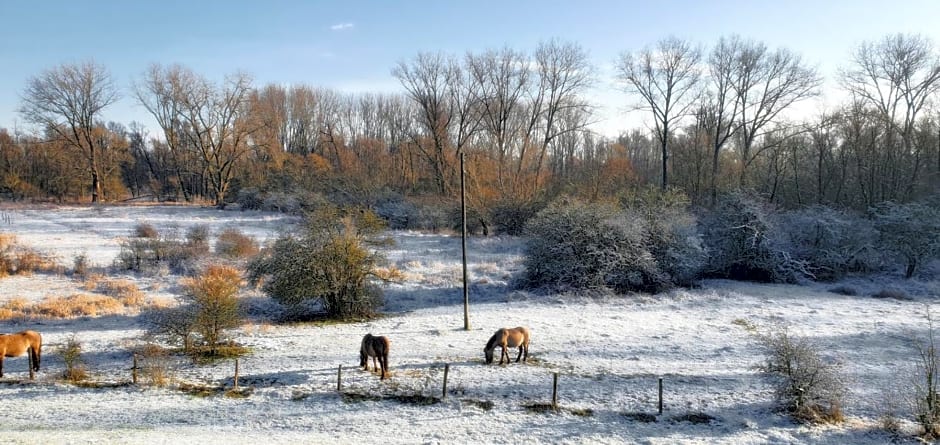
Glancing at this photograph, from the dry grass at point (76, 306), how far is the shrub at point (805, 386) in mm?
21393

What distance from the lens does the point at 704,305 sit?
2256 cm

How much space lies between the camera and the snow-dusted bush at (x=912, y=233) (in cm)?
2694

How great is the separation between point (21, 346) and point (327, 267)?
356 inches

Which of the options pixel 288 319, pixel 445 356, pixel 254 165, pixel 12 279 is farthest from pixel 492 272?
pixel 254 165

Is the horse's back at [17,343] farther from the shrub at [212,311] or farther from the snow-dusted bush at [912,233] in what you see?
the snow-dusted bush at [912,233]

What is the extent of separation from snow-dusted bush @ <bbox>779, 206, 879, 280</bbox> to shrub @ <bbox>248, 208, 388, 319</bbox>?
23.2 metres

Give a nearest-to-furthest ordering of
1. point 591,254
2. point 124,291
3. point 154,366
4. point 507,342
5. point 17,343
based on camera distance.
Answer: point 154,366 < point 17,343 < point 507,342 < point 124,291 < point 591,254

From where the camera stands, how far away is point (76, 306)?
19109 mm

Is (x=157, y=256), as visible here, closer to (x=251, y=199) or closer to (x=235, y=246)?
(x=235, y=246)

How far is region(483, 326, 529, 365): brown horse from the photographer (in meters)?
14.1

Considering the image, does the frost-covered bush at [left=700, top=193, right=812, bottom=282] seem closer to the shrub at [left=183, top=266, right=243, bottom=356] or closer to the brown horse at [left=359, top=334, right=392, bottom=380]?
the brown horse at [left=359, top=334, right=392, bottom=380]

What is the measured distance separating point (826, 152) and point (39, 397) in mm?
47653

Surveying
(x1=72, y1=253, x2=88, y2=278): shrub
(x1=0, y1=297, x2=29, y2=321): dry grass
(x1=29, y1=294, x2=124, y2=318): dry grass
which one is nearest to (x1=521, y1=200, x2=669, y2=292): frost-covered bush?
(x1=29, y1=294, x2=124, y2=318): dry grass

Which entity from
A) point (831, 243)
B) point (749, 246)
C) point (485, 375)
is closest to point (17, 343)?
point (485, 375)
